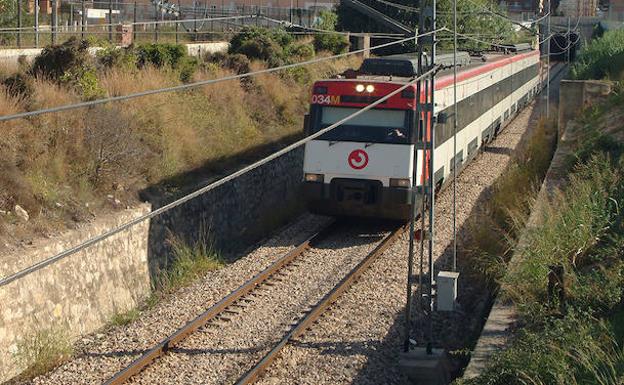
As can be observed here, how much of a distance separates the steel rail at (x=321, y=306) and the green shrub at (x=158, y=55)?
9.99 m

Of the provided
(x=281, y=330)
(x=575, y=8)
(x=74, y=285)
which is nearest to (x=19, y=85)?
(x=74, y=285)

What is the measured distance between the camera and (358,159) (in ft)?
56.5

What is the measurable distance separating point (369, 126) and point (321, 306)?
15.7ft

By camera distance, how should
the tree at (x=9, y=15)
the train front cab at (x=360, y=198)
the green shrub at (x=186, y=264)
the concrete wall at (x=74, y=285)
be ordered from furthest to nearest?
the tree at (x=9, y=15), the train front cab at (x=360, y=198), the green shrub at (x=186, y=264), the concrete wall at (x=74, y=285)

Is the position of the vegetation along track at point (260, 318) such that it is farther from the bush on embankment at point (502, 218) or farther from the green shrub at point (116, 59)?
the green shrub at point (116, 59)

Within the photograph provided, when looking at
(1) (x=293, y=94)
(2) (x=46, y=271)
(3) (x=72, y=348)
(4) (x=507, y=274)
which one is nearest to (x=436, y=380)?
(4) (x=507, y=274)

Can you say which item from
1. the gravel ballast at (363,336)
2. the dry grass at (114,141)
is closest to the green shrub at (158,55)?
the dry grass at (114,141)

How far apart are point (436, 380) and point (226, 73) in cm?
1837

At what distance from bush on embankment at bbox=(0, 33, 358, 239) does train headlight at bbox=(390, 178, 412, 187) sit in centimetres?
425

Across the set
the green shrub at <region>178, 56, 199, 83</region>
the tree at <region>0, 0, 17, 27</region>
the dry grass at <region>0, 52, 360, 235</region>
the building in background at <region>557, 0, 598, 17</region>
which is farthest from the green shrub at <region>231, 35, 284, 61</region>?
the building in background at <region>557, 0, 598, 17</region>

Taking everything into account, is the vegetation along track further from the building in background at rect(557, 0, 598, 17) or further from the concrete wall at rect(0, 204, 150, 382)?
the building in background at rect(557, 0, 598, 17)

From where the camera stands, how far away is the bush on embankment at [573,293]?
868 cm

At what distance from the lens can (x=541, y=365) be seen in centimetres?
884

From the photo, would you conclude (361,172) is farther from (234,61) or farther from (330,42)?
→ (330,42)
